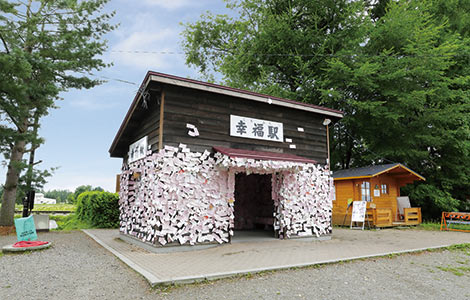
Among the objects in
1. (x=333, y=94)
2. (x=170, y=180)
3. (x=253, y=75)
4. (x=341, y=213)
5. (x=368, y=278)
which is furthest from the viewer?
(x=253, y=75)

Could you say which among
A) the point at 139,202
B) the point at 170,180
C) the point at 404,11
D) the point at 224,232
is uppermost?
the point at 404,11

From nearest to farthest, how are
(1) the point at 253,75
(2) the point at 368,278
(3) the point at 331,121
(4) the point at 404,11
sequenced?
(2) the point at 368,278
(3) the point at 331,121
(4) the point at 404,11
(1) the point at 253,75

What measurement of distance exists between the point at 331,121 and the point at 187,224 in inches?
248

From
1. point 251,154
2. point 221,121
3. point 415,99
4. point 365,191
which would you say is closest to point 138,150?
point 221,121

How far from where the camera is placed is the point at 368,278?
509cm

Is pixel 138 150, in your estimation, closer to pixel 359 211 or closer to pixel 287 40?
pixel 359 211

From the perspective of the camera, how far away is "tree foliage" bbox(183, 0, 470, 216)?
16.1 metres

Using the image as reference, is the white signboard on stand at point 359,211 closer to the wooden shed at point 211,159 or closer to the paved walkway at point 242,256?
the paved walkway at point 242,256

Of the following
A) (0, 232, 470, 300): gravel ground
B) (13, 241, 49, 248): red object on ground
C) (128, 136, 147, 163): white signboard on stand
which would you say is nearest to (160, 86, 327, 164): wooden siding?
(128, 136, 147, 163): white signboard on stand

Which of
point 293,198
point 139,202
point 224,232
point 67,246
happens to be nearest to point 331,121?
point 293,198

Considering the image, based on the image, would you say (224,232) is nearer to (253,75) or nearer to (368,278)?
(368,278)

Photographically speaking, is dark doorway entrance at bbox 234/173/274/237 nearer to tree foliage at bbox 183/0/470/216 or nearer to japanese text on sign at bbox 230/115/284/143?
japanese text on sign at bbox 230/115/284/143

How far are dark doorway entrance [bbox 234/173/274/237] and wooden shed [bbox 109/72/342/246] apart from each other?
1.46 meters

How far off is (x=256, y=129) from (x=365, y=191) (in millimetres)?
7551
